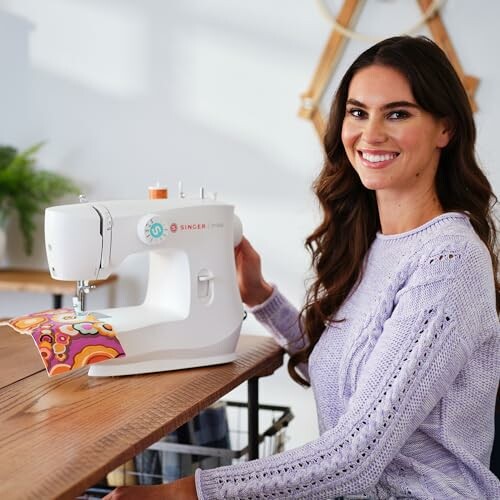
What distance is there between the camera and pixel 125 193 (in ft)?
12.0

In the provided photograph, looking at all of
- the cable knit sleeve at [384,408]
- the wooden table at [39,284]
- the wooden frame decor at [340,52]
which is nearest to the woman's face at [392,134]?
the cable knit sleeve at [384,408]

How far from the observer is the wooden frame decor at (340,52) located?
319 centimetres

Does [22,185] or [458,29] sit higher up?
[458,29]

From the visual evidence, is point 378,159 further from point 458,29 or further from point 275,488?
point 458,29

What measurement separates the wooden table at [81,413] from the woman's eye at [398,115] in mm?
615

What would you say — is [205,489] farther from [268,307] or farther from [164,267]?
[268,307]

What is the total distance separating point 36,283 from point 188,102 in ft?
3.07

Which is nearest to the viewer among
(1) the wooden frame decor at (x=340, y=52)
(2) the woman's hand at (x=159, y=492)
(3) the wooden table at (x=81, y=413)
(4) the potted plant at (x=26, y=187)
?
(3) the wooden table at (x=81, y=413)

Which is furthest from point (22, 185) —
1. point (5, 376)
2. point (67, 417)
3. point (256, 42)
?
point (67, 417)

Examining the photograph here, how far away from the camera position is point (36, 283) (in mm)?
3426

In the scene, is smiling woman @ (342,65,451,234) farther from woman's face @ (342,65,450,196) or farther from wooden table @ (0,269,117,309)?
wooden table @ (0,269,117,309)

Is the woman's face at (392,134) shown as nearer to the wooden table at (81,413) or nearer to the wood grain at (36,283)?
the wooden table at (81,413)

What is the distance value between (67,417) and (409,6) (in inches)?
89.4

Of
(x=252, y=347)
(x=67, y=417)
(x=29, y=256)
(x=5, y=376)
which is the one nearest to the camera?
(x=67, y=417)
